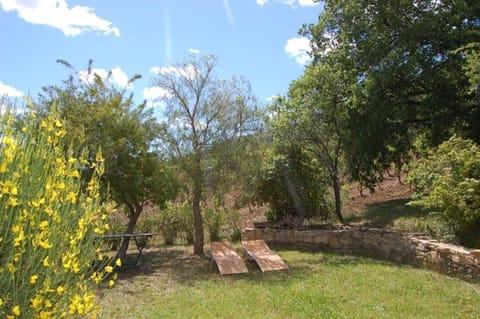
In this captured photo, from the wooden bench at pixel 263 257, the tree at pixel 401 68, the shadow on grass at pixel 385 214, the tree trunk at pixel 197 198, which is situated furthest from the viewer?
the tree at pixel 401 68

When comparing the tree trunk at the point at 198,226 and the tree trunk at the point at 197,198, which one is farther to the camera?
the tree trunk at the point at 198,226

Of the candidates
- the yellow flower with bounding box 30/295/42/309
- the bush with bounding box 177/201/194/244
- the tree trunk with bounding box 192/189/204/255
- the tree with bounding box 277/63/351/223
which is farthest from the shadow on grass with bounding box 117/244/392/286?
the yellow flower with bounding box 30/295/42/309

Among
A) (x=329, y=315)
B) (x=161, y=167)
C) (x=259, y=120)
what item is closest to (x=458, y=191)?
(x=329, y=315)

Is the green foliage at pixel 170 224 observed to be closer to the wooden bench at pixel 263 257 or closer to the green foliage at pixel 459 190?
the wooden bench at pixel 263 257

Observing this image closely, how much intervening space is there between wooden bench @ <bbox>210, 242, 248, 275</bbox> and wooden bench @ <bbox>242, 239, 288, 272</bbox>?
0.35m

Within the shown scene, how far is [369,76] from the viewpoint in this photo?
41.1 feet

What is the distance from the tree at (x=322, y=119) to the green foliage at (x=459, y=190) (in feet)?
12.5

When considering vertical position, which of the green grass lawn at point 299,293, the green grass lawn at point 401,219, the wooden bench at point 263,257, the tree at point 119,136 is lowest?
the green grass lawn at point 299,293

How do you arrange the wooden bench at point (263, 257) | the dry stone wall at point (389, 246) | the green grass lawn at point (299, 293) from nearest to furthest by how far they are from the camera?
the green grass lawn at point (299, 293) → the dry stone wall at point (389, 246) → the wooden bench at point (263, 257)

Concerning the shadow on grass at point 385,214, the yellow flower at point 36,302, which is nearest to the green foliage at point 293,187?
the shadow on grass at point 385,214

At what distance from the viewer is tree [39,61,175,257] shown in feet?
28.5

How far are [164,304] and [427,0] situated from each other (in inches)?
496

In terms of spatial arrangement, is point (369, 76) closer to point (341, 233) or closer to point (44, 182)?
point (341, 233)

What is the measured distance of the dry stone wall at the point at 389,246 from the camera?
664 centimetres
